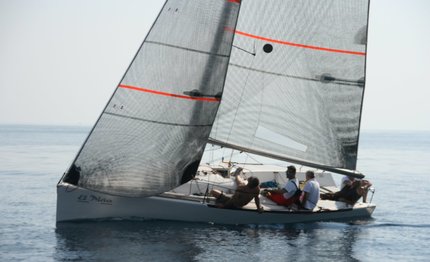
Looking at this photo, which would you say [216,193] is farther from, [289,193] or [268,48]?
[268,48]

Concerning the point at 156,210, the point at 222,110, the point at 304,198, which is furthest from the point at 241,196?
the point at 222,110

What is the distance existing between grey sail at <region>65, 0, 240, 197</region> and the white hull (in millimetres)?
397

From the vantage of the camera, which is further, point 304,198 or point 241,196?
point 304,198

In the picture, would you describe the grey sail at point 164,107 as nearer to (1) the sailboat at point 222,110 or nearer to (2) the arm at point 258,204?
(1) the sailboat at point 222,110

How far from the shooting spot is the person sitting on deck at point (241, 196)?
16.7 meters

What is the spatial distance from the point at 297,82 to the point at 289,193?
3.18 meters

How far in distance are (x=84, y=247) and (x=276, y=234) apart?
5.07 metres

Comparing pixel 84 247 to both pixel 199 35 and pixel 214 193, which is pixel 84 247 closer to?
pixel 214 193

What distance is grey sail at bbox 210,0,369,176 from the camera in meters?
18.1

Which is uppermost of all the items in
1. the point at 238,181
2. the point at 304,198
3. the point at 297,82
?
the point at 297,82

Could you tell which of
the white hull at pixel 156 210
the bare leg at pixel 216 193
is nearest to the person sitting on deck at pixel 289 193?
the white hull at pixel 156 210

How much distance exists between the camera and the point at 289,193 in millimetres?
17562

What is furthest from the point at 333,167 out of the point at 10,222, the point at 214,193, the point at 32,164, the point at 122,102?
the point at 32,164

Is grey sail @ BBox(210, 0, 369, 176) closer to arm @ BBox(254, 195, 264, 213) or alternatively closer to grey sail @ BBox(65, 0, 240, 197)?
grey sail @ BBox(65, 0, 240, 197)
